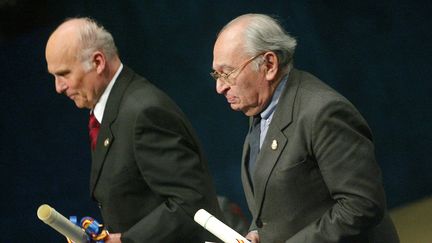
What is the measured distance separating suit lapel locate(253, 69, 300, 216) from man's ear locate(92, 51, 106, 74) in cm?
68

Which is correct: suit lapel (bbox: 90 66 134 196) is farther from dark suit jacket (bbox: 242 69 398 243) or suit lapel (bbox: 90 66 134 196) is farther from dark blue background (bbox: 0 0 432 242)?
dark blue background (bbox: 0 0 432 242)

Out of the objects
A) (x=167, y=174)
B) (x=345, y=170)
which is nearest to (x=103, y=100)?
(x=167, y=174)

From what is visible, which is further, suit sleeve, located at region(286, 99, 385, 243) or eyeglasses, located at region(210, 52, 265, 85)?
eyeglasses, located at region(210, 52, 265, 85)

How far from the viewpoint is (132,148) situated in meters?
2.64

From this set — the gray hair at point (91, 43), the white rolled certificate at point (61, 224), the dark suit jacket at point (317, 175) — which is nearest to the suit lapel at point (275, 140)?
the dark suit jacket at point (317, 175)

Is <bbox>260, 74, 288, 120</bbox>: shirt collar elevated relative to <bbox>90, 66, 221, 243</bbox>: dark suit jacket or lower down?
elevated

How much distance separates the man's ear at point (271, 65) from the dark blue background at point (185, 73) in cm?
203

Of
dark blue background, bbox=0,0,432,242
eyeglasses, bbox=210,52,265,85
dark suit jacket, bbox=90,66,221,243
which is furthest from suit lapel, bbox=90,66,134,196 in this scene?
dark blue background, bbox=0,0,432,242

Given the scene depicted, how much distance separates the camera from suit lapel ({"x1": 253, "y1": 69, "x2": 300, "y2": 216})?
7.46 feet

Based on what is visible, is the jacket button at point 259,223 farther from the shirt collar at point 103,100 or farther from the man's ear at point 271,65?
the shirt collar at point 103,100

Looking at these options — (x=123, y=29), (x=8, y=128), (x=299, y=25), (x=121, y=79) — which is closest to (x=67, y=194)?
(x=8, y=128)

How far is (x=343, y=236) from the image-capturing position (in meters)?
2.16

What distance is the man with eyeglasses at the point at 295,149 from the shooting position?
213cm

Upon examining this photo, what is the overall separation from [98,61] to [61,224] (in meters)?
0.55
